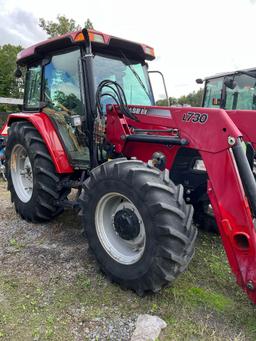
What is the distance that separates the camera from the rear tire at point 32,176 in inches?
161

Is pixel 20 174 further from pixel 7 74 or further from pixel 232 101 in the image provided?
pixel 7 74

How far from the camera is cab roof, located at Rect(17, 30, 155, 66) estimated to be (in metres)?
3.60

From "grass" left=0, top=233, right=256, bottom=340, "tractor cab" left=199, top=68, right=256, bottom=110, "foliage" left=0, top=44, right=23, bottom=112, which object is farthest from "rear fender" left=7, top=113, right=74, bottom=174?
"foliage" left=0, top=44, right=23, bottom=112

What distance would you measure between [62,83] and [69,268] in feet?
7.23

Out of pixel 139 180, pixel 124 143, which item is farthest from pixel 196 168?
pixel 139 180

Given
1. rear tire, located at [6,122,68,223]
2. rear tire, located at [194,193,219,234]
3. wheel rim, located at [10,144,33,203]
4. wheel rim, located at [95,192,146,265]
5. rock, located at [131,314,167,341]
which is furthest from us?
wheel rim, located at [10,144,33,203]

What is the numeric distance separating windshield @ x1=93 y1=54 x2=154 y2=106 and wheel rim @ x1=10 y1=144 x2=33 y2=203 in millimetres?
1658

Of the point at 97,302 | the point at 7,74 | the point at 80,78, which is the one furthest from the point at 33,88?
the point at 7,74

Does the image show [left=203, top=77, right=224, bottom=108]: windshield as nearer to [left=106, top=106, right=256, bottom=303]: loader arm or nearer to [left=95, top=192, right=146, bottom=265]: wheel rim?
[left=106, top=106, right=256, bottom=303]: loader arm

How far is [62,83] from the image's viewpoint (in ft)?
13.6

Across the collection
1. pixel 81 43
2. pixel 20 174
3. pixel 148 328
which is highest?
pixel 81 43

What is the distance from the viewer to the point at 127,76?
4.18 meters

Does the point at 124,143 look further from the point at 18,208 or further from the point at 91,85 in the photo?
the point at 18,208

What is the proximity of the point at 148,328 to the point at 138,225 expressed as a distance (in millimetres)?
826
